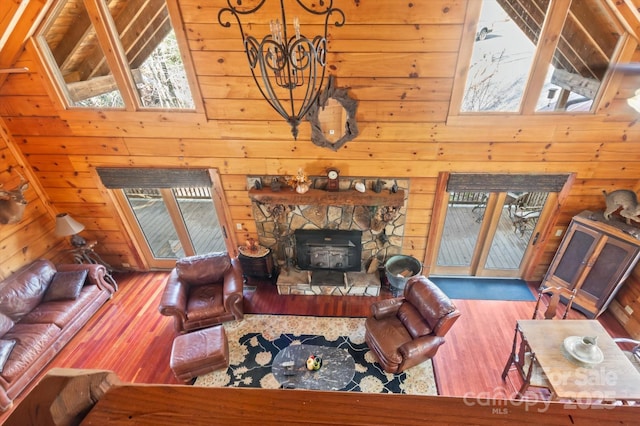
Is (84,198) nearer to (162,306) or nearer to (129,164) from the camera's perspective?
(129,164)

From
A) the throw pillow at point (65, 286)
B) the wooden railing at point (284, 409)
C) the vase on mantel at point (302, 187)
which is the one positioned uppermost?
the wooden railing at point (284, 409)

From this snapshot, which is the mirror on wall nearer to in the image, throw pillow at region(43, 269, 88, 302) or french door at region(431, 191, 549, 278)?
french door at region(431, 191, 549, 278)

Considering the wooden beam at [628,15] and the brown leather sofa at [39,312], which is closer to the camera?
the wooden beam at [628,15]

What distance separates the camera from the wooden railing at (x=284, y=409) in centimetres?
52

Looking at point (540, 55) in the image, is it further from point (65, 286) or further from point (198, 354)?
point (65, 286)

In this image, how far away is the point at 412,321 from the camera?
12.0 feet

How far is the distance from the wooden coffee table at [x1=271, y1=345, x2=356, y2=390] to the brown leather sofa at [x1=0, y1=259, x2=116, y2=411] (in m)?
2.89

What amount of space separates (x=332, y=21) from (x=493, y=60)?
1.92m

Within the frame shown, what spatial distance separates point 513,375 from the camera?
3650mm

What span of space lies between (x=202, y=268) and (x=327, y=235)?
1.90m

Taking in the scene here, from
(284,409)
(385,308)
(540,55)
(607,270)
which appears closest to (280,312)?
(385,308)

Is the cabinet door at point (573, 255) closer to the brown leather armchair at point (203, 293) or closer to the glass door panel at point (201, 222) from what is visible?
the brown leather armchair at point (203, 293)

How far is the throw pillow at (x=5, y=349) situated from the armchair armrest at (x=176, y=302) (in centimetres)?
163

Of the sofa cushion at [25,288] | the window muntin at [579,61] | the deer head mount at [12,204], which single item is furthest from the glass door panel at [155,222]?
the window muntin at [579,61]
